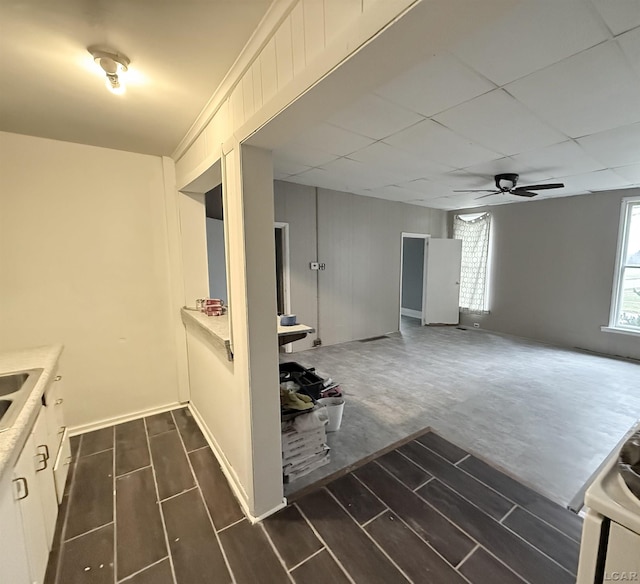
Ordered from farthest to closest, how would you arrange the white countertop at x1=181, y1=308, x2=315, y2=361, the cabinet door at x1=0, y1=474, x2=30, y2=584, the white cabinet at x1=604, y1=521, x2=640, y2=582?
the white countertop at x1=181, y1=308, x2=315, y2=361 → the cabinet door at x1=0, y1=474, x2=30, y2=584 → the white cabinet at x1=604, y1=521, x2=640, y2=582

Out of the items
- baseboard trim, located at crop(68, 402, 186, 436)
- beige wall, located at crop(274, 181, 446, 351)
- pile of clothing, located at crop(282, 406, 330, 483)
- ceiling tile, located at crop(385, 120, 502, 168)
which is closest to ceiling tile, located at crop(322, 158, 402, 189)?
ceiling tile, located at crop(385, 120, 502, 168)

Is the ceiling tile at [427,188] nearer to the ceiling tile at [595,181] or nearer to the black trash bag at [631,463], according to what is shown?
the ceiling tile at [595,181]

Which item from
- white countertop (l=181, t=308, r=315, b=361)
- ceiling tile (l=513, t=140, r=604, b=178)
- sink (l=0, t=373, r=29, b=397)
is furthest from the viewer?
ceiling tile (l=513, t=140, r=604, b=178)

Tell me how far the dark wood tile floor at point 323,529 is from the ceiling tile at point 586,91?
Answer: 243cm

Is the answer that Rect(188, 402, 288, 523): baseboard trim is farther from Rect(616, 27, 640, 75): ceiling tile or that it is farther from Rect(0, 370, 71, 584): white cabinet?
Rect(616, 27, 640, 75): ceiling tile

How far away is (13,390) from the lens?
1652 millimetres

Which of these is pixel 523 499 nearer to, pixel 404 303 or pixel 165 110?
pixel 165 110

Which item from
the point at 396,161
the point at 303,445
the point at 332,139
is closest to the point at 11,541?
the point at 303,445

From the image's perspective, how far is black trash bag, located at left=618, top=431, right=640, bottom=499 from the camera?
0.70m

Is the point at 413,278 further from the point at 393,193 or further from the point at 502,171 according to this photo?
the point at 502,171

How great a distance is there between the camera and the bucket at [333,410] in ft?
8.18

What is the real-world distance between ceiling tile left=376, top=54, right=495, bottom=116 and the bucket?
2221mm

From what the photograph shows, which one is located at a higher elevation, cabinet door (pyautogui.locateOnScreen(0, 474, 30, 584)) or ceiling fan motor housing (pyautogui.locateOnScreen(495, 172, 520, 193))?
ceiling fan motor housing (pyautogui.locateOnScreen(495, 172, 520, 193))

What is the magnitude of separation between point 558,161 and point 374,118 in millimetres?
2286
